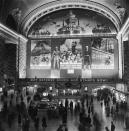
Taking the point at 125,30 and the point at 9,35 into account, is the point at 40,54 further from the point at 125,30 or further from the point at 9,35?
the point at 125,30

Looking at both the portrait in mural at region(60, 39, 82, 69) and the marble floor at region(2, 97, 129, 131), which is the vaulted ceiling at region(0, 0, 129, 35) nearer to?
the portrait in mural at region(60, 39, 82, 69)

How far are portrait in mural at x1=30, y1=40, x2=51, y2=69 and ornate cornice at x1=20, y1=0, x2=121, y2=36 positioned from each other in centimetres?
261

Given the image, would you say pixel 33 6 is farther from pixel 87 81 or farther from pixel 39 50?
pixel 87 81

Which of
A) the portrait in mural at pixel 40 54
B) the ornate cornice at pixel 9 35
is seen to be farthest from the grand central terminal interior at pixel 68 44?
the ornate cornice at pixel 9 35

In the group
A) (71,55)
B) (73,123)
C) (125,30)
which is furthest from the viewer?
(71,55)

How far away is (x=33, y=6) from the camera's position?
34.4 metres

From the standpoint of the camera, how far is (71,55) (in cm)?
3753

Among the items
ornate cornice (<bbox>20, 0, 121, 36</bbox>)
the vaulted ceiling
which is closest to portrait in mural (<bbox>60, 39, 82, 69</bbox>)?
ornate cornice (<bbox>20, 0, 121, 36</bbox>)

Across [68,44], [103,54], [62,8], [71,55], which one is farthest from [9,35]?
[103,54]

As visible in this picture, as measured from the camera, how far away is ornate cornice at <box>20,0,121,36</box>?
3506 cm

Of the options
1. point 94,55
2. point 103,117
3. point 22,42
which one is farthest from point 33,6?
point 103,117

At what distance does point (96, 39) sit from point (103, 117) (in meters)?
23.0

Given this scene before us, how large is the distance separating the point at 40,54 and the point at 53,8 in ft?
23.1

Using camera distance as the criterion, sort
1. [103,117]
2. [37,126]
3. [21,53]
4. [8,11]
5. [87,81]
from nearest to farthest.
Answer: [37,126], [103,117], [8,11], [87,81], [21,53]
